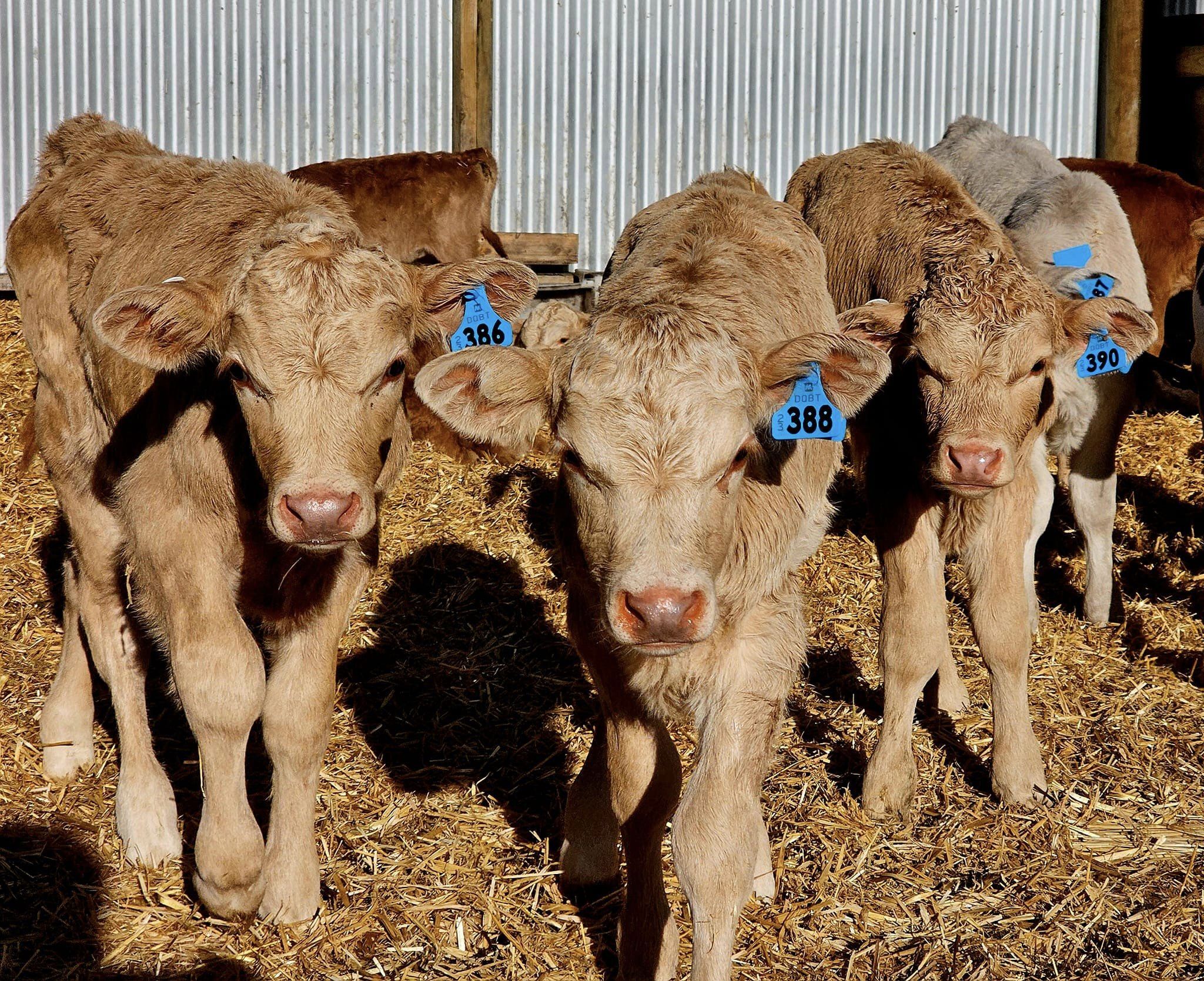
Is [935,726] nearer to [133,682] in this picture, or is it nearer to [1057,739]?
[1057,739]

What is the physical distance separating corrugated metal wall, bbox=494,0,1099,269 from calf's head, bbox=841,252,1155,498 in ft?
21.8

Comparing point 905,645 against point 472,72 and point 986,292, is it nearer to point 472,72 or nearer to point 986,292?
point 986,292

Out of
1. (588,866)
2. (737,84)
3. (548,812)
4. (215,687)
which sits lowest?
(548,812)

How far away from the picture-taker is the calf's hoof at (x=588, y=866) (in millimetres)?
3922

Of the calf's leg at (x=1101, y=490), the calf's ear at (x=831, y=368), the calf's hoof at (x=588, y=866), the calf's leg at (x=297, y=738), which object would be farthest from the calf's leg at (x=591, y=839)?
the calf's leg at (x=1101, y=490)

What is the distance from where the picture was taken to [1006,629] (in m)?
4.46

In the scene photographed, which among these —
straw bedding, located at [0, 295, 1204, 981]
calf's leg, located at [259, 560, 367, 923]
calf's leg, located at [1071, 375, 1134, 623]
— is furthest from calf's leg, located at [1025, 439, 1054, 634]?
calf's leg, located at [259, 560, 367, 923]

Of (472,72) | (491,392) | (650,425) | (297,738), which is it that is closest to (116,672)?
(297,738)

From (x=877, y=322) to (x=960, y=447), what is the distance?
563 mm

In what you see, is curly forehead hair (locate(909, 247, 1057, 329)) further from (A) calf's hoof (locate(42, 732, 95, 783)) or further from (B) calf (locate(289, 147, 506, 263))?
(B) calf (locate(289, 147, 506, 263))

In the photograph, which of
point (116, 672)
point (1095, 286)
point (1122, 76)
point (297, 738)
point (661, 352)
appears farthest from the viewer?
point (1122, 76)

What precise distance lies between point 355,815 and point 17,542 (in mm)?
3286

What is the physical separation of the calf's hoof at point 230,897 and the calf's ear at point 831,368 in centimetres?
189

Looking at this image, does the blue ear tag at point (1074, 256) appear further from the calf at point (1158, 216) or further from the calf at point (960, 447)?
the calf at point (1158, 216)
